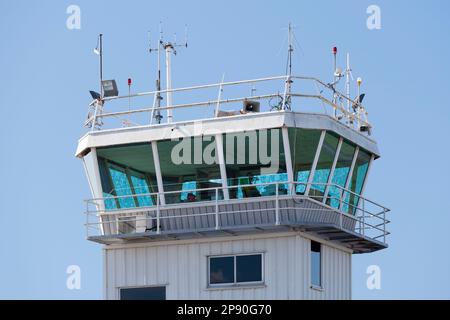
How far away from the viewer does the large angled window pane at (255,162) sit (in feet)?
171

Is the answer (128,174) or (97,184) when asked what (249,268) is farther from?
(97,184)

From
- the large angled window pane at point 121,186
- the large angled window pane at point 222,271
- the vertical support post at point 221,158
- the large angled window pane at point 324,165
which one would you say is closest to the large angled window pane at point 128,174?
the large angled window pane at point 121,186

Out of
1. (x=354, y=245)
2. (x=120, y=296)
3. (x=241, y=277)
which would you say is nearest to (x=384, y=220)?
(x=354, y=245)

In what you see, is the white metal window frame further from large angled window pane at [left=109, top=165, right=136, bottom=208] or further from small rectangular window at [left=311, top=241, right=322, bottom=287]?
large angled window pane at [left=109, top=165, right=136, bottom=208]

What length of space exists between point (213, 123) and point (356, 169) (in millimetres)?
5192

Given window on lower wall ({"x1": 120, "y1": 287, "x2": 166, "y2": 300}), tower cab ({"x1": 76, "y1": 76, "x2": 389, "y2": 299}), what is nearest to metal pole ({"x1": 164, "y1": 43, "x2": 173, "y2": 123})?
tower cab ({"x1": 76, "y1": 76, "x2": 389, "y2": 299})

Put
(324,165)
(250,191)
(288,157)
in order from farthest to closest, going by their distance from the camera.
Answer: (324,165) → (250,191) → (288,157)

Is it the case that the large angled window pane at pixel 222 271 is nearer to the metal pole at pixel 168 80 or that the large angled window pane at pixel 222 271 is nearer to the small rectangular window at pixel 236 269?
the small rectangular window at pixel 236 269

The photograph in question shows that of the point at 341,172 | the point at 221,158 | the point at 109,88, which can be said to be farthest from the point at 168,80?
the point at 341,172

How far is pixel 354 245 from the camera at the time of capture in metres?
54.5

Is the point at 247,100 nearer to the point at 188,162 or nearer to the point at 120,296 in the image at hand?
the point at 188,162

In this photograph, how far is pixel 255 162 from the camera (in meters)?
52.8

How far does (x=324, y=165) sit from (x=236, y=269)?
418 centimetres
